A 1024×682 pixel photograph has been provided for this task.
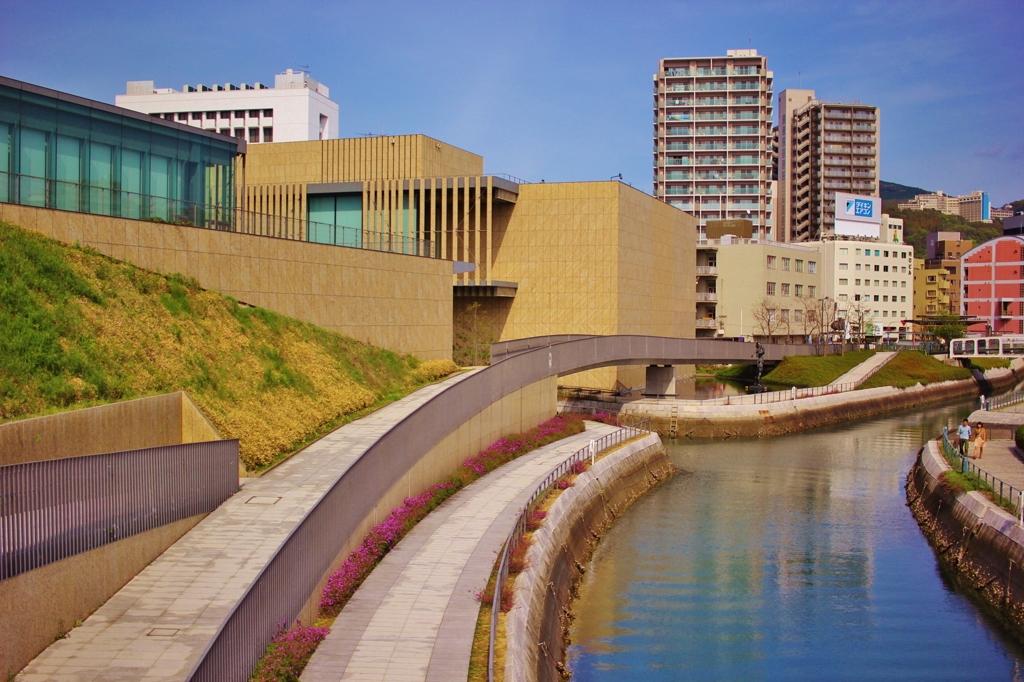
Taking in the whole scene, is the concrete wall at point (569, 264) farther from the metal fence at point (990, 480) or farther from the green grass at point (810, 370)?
the metal fence at point (990, 480)

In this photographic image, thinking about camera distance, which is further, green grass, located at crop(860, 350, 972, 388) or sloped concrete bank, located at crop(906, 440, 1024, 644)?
green grass, located at crop(860, 350, 972, 388)

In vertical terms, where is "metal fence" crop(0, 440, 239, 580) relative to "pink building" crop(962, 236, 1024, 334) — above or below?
below

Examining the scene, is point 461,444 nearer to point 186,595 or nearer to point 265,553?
point 265,553

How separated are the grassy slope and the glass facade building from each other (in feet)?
7.22

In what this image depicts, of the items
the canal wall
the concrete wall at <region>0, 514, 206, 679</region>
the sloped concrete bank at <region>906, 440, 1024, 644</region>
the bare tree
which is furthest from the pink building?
the concrete wall at <region>0, 514, 206, 679</region>

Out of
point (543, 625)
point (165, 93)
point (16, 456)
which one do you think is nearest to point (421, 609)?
point (543, 625)

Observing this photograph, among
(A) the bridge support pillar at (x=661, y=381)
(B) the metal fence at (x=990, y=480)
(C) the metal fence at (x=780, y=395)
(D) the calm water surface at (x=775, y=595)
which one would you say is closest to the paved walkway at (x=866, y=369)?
(C) the metal fence at (x=780, y=395)

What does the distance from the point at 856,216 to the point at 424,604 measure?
377 feet

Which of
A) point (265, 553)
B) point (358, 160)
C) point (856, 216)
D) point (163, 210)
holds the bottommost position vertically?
point (265, 553)

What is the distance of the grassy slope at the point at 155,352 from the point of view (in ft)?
70.8

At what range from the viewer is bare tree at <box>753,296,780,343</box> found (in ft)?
332

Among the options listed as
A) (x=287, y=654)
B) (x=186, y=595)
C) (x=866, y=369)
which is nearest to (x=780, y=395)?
(x=866, y=369)

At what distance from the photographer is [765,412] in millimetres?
60531

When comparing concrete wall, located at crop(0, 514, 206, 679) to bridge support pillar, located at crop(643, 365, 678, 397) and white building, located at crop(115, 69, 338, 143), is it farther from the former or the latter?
white building, located at crop(115, 69, 338, 143)
